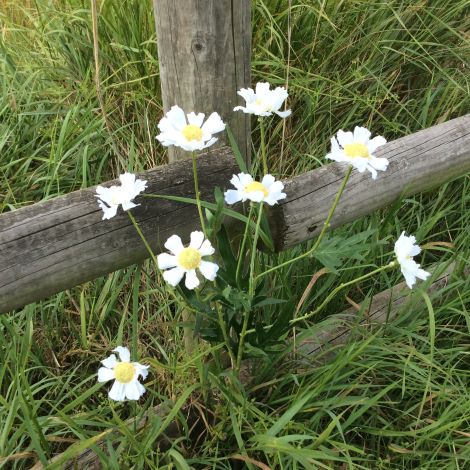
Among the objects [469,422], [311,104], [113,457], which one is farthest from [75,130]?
[469,422]

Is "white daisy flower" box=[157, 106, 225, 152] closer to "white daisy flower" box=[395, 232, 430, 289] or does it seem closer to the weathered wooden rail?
the weathered wooden rail

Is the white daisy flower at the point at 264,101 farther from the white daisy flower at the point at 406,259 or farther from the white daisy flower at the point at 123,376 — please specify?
the white daisy flower at the point at 123,376

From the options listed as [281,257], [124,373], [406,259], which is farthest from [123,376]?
[281,257]

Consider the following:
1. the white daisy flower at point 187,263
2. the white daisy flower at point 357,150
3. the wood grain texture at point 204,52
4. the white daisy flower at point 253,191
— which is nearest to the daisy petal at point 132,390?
the white daisy flower at point 187,263

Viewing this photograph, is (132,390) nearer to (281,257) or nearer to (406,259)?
(406,259)

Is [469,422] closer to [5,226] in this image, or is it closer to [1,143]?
[5,226]

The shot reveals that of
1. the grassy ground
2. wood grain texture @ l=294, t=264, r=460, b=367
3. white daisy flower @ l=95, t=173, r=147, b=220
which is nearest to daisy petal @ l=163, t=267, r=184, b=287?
white daisy flower @ l=95, t=173, r=147, b=220
